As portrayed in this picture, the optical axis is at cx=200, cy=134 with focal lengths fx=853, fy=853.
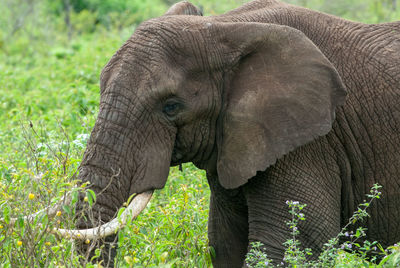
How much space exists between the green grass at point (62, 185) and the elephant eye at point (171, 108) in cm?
56

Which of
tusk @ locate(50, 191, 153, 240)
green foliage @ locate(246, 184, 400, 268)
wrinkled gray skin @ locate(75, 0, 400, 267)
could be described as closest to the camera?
tusk @ locate(50, 191, 153, 240)

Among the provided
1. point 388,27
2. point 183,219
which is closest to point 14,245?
point 183,219

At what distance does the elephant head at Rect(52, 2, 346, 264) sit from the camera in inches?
172

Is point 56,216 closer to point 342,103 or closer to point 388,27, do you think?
point 342,103

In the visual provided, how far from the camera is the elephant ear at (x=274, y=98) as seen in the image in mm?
4516

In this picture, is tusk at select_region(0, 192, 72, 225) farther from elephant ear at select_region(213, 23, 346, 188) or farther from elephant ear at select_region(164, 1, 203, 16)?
elephant ear at select_region(164, 1, 203, 16)

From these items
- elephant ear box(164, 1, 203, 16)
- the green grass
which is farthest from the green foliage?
elephant ear box(164, 1, 203, 16)

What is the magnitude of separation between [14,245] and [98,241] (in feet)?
1.82

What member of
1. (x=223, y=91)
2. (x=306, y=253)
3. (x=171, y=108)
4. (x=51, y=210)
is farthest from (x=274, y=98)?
(x=51, y=210)

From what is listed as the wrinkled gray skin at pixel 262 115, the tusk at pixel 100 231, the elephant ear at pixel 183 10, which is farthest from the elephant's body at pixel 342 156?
the tusk at pixel 100 231

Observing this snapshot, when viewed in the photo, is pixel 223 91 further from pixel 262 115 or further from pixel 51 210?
pixel 51 210

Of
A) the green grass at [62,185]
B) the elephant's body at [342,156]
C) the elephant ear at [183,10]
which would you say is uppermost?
the elephant ear at [183,10]

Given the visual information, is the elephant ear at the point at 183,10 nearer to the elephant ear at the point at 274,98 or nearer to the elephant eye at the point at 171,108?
the elephant ear at the point at 274,98

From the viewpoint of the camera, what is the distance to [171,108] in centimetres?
445
